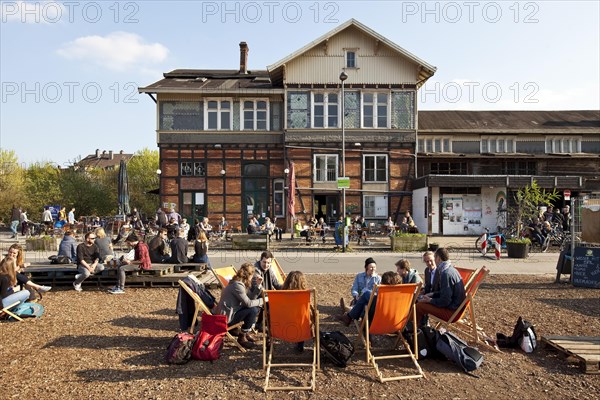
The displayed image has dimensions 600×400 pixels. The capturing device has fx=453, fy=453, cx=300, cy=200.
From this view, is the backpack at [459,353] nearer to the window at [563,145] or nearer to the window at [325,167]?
the window at [325,167]

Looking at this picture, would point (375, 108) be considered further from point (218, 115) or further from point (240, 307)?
point (240, 307)

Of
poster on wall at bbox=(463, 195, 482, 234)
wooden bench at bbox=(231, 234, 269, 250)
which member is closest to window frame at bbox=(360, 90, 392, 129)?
poster on wall at bbox=(463, 195, 482, 234)

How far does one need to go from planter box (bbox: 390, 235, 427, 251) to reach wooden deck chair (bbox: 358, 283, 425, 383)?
1282 cm

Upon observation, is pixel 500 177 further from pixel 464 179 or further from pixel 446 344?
pixel 446 344

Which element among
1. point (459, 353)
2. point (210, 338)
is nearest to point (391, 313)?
point (459, 353)

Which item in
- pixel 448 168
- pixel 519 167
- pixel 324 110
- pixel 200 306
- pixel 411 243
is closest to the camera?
pixel 200 306

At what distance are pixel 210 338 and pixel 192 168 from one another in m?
21.8

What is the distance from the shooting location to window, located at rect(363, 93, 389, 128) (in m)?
26.0

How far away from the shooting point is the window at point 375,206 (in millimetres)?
26328

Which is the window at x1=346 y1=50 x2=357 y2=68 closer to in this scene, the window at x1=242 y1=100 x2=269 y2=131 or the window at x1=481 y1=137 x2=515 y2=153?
the window at x1=242 y1=100 x2=269 y2=131

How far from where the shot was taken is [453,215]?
25031 mm

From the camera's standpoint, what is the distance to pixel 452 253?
17234 millimetres

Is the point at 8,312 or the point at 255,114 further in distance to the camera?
the point at 255,114

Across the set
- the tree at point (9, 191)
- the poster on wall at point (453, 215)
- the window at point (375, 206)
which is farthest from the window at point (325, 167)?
the tree at point (9, 191)
